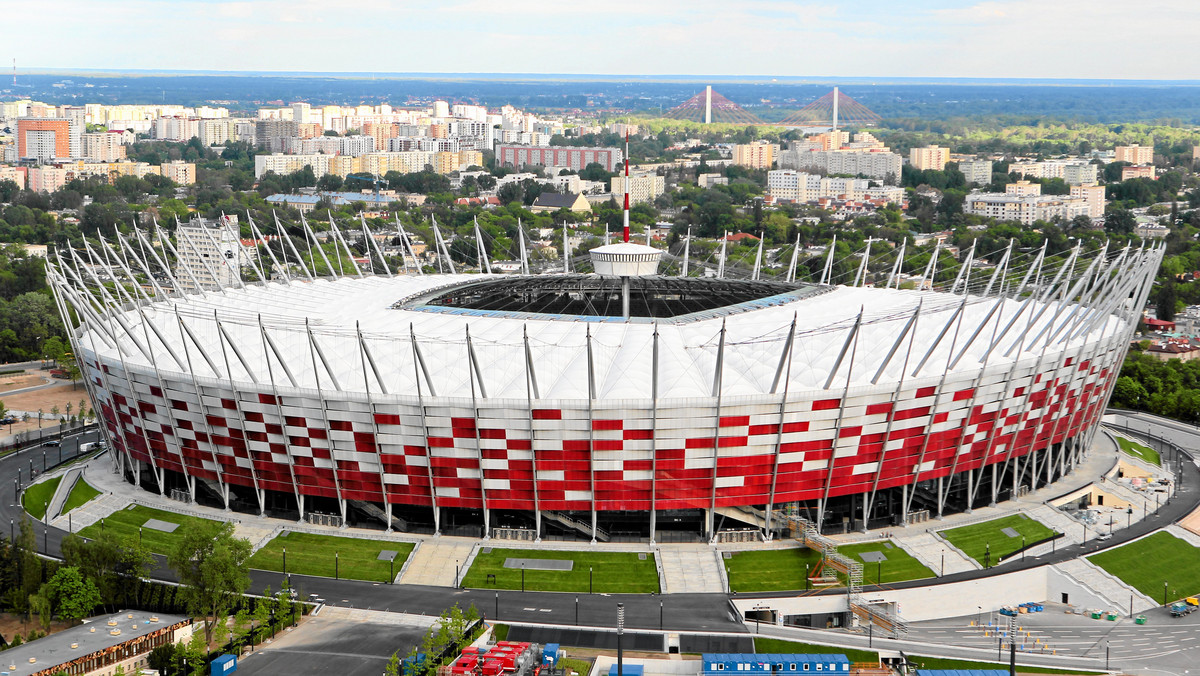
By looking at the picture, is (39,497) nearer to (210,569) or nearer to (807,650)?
(210,569)

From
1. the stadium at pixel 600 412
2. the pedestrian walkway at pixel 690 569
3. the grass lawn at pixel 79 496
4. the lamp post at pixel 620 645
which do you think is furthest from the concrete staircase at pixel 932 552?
the grass lawn at pixel 79 496

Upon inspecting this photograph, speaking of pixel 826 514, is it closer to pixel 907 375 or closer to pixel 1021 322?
pixel 907 375

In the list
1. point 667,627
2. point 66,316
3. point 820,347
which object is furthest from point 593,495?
point 66,316

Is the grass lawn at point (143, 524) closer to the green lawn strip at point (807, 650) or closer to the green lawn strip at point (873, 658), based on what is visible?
the green lawn strip at point (807, 650)

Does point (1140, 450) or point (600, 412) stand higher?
point (600, 412)

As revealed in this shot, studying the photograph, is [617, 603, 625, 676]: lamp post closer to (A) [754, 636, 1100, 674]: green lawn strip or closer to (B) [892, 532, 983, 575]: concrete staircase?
(A) [754, 636, 1100, 674]: green lawn strip

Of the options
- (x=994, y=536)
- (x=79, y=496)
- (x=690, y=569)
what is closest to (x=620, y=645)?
(x=690, y=569)
